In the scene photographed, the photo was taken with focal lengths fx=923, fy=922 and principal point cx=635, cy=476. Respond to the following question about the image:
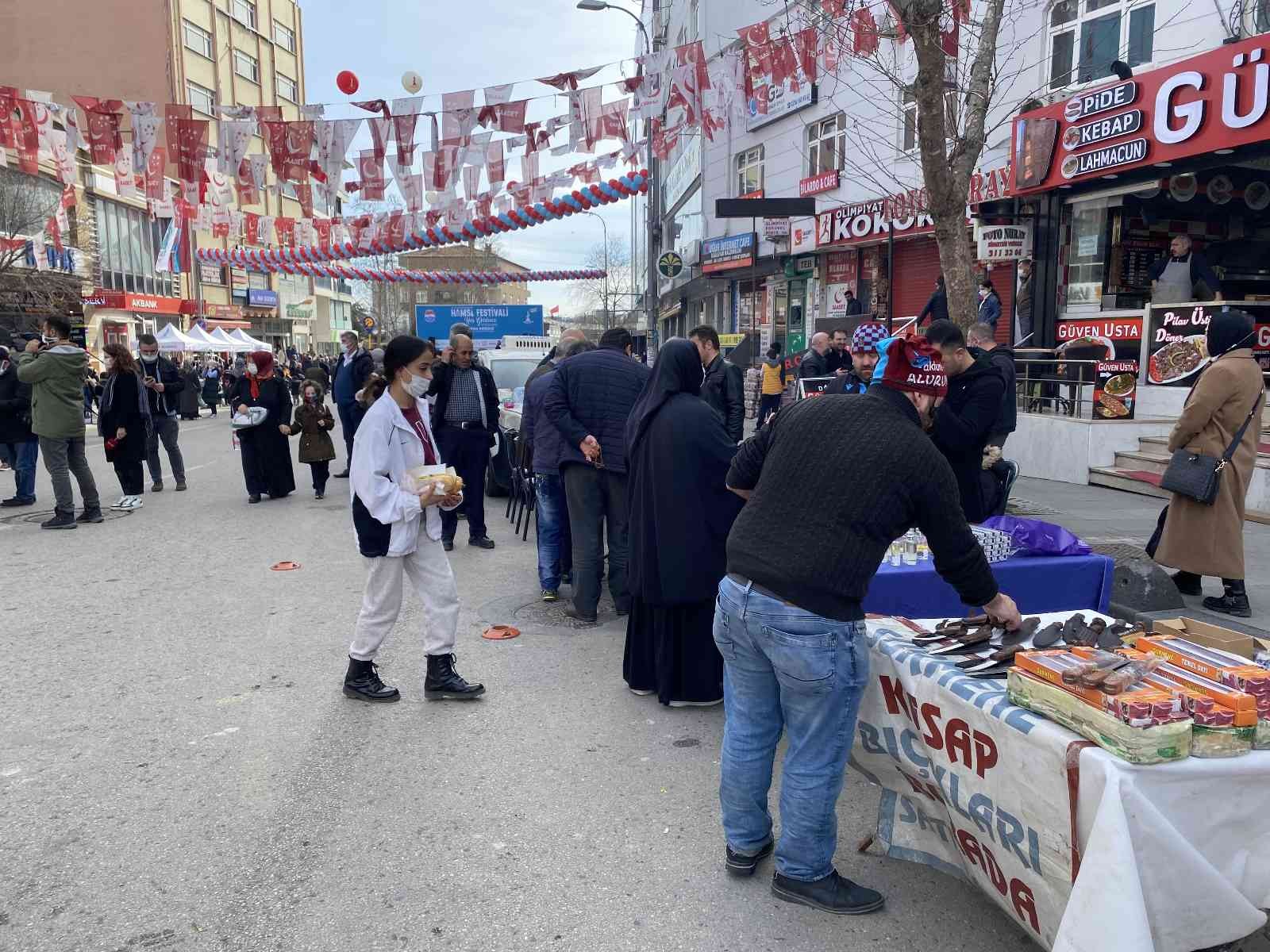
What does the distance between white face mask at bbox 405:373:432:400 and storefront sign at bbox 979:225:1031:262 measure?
1252cm

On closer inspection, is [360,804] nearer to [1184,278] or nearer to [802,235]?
[1184,278]

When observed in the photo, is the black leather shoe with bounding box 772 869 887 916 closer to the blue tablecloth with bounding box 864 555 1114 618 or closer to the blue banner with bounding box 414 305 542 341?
the blue tablecloth with bounding box 864 555 1114 618

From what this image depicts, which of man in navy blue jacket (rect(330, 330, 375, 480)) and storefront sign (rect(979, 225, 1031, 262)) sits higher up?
storefront sign (rect(979, 225, 1031, 262))

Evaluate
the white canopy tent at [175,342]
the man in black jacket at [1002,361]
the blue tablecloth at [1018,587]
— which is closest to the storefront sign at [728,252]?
the white canopy tent at [175,342]

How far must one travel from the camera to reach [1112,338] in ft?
44.6

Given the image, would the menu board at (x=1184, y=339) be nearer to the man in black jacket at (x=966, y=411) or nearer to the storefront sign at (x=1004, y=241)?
the storefront sign at (x=1004, y=241)

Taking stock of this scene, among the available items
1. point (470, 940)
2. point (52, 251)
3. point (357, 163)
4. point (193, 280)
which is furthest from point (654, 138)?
point (193, 280)

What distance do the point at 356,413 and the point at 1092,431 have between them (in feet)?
29.0

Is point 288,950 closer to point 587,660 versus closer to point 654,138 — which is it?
point 587,660

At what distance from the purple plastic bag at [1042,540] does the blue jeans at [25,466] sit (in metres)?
10.6

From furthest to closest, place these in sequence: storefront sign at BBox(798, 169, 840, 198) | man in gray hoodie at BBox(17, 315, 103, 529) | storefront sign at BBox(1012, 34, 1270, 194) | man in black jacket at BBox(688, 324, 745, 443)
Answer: storefront sign at BBox(798, 169, 840, 198) → storefront sign at BBox(1012, 34, 1270, 194) → man in gray hoodie at BBox(17, 315, 103, 529) → man in black jacket at BBox(688, 324, 745, 443)

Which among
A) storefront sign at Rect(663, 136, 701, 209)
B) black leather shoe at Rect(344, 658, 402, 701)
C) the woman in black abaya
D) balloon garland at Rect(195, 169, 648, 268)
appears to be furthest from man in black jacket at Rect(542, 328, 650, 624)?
storefront sign at Rect(663, 136, 701, 209)

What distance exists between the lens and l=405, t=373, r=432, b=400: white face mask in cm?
461

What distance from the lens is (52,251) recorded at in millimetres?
31016
